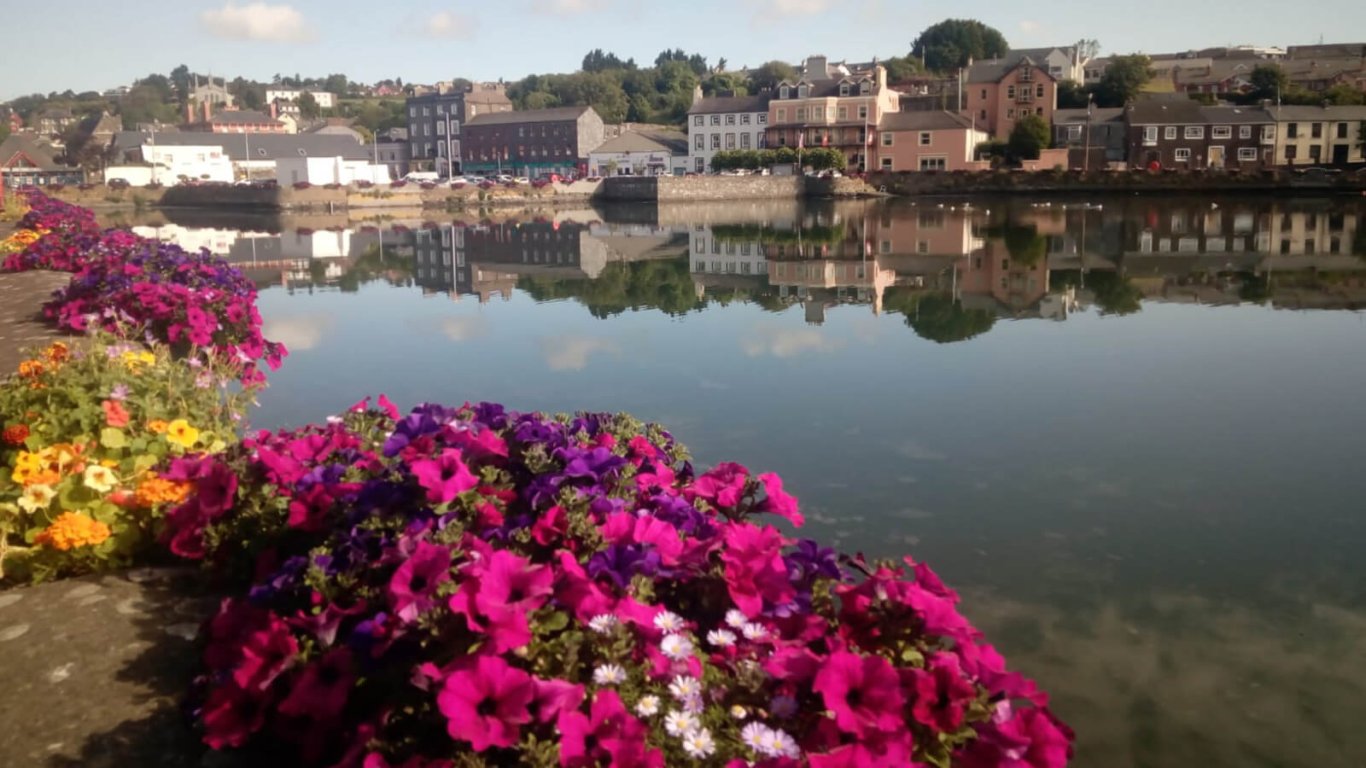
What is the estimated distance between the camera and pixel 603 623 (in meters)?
2.57

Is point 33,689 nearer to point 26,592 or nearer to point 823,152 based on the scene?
point 26,592

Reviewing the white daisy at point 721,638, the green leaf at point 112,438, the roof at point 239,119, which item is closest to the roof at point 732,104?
the roof at point 239,119

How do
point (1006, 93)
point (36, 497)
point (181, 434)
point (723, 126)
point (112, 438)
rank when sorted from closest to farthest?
point (36, 497) → point (112, 438) → point (181, 434) → point (1006, 93) → point (723, 126)

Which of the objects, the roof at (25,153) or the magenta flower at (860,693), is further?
the roof at (25,153)

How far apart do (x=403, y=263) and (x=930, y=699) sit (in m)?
28.3

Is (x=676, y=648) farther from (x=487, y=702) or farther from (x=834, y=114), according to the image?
(x=834, y=114)

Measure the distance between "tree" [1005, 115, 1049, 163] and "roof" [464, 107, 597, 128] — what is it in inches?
1593

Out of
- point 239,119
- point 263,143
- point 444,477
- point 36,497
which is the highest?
point 239,119

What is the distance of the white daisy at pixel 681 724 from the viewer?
2.42 meters

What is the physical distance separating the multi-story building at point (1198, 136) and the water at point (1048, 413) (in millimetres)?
53957

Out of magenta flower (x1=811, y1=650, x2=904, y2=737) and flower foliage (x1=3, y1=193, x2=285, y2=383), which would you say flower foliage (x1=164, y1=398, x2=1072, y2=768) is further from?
flower foliage (x1=3, y1=193, x2=285, y2=383)

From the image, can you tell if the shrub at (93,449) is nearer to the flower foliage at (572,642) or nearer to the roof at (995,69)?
the flower foliage at (572,642)

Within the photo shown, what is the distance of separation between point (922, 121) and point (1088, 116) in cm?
1232

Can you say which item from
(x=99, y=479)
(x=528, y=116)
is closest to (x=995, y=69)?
(x=528, y=116)
